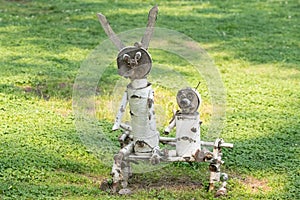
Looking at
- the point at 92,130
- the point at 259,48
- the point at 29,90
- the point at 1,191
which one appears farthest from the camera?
the point at 259,48

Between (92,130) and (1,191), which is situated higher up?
(92,130)

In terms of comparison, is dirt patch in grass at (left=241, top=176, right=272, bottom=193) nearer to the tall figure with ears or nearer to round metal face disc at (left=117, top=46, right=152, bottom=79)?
the tall figure with ears

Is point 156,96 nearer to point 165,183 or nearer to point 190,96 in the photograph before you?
point 165,183

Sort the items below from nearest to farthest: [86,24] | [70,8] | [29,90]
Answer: [29,90]
[86,24]
[70,8]

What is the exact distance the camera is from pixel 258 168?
5.90 m

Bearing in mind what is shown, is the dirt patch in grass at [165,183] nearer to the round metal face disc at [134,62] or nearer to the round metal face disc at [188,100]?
the round metal face disc at [188,100]

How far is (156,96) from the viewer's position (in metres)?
7.20

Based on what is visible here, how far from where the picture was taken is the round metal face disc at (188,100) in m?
5.09

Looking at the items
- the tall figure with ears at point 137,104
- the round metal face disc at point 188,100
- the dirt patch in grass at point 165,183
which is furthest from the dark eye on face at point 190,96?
the dirt patch in grass at point 165,183

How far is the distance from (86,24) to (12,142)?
230 inches

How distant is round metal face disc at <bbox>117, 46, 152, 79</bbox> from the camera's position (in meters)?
5.07

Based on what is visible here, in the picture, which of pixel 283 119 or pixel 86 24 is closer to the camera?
pixel 283 119

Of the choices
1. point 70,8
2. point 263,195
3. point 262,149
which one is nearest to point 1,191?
point 263,195

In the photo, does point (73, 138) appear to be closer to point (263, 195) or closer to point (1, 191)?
point (1, 191)
